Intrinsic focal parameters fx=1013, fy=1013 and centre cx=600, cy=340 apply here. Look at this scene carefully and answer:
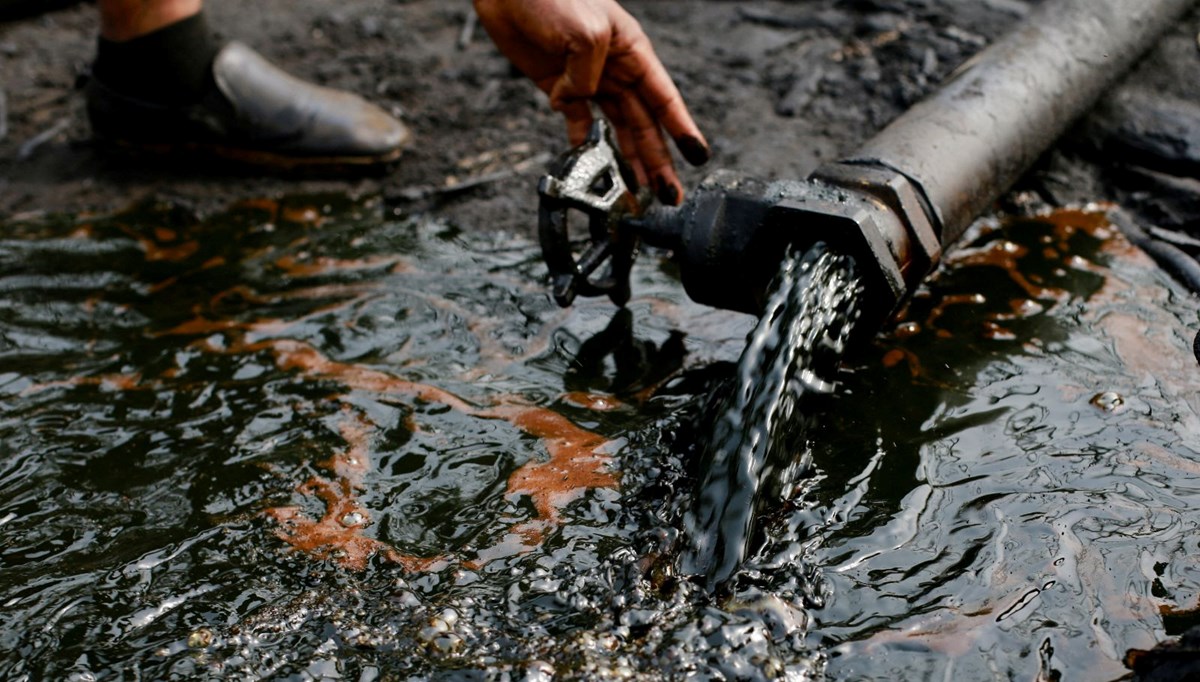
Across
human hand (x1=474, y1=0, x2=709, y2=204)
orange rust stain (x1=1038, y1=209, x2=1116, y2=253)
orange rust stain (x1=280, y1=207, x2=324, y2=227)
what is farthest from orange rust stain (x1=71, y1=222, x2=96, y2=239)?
orange rust stain (x1=1038, y1=209, x2=1116, y2=253)

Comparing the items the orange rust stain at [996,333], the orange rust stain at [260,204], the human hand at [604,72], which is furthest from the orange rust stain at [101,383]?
the orange rust stain at [996,333]

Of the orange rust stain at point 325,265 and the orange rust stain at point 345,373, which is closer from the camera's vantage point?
the orange rust stain at point 345,373

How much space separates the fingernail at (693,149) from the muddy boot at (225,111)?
1.57 metres

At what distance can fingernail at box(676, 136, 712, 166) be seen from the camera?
10.2ft

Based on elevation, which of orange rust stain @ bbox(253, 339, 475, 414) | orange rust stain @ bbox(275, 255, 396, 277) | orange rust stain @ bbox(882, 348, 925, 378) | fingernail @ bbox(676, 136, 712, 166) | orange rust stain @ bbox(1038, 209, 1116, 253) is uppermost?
fingernail @ bbox(676, 136, 712, 166)

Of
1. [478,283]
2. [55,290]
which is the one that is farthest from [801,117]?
[55,290]

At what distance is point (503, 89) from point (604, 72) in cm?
168

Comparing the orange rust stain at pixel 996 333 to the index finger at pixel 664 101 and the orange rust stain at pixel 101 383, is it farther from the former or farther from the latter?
the orange rust stain at pixel 101 383

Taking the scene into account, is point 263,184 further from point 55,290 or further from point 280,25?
point 280,25

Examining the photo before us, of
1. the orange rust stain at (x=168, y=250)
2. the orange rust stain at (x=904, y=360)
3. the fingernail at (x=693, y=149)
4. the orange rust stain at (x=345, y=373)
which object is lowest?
the orange rust stain at (x=168, y=250)

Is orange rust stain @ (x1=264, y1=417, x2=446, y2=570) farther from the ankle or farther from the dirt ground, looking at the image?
the ankle

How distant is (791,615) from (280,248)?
8.13 ft

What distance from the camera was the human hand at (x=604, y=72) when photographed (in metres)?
2.85

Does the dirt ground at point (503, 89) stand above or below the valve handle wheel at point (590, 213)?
below
